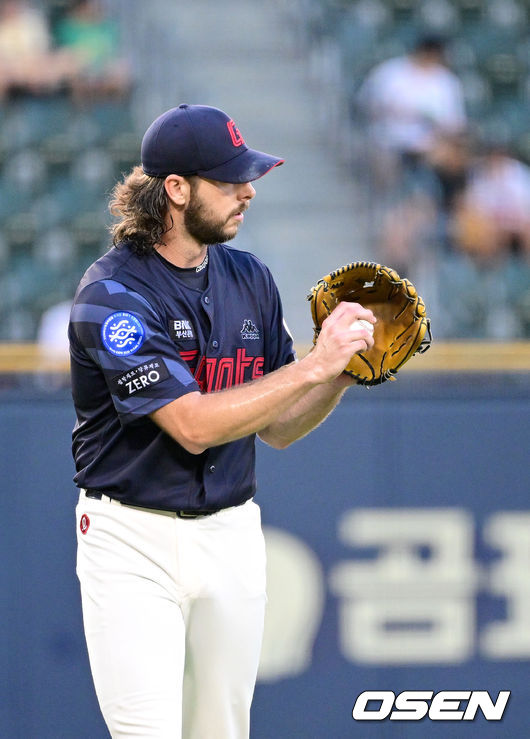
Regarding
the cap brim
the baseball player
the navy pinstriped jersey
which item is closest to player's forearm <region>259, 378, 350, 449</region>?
the baseball player

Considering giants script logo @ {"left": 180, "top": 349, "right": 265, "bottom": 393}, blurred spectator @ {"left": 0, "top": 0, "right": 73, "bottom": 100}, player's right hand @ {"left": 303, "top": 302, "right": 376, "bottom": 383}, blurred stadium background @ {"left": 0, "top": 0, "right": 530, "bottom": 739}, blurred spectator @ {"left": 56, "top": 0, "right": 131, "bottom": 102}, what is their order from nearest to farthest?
player's right hand @ {"left": 303, "top": 302, "right": 376, "bottom": 383}
giants script logo @ {"left": 180, "top": 349, "right": 265, "bottom": 393}
blurred stadium background @ {"left": 0, "top": 0, "right": 530, "bottom": 739}
blurred spectator @ {"left": 0, "top": 0, "right": 73, "bottom": 100}
blurred spectator @ {"left": 56, "top": 0, "right": 131, "bottom": 102}

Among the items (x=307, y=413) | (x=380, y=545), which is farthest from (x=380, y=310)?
(x=380, y=545)

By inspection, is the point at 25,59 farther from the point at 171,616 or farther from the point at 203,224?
the point at 171,616

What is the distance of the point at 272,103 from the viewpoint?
841cm

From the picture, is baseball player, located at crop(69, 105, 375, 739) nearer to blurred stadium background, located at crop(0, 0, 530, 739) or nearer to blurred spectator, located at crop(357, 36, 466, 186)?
blurred stadium background, located at crop(0, 0, 530, 739)

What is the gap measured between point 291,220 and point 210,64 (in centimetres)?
175

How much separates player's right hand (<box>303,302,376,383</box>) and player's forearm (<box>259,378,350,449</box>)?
14.2 inches

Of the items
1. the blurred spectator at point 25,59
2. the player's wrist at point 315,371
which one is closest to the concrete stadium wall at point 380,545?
the player's wrist at point 315,371

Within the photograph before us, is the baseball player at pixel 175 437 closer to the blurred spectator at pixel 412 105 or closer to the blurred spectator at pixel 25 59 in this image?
the blurred spectator at pixel 412 105

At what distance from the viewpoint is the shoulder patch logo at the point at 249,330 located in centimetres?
291

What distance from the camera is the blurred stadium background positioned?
3.95m

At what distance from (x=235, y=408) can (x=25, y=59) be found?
17.3ft

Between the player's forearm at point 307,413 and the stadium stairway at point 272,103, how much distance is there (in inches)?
127

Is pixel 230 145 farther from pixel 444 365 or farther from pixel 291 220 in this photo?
pixel 291 220
